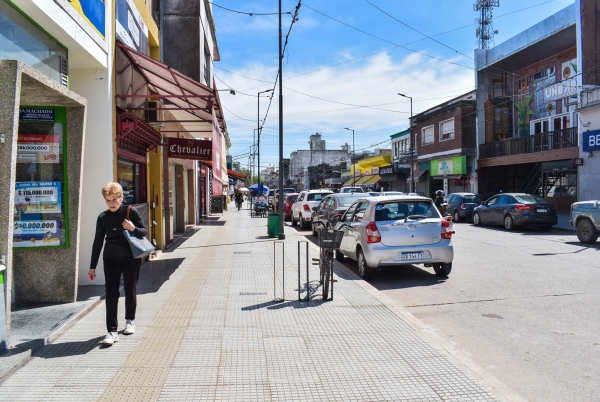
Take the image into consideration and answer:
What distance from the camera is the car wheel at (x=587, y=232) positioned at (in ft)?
45.0

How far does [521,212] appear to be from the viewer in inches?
717

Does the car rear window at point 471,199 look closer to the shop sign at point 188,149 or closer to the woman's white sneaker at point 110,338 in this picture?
the shop sign at point 188,149

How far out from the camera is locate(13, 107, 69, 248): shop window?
6.40 metres

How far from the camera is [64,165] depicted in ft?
21.7

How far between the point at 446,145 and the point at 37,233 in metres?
32.6

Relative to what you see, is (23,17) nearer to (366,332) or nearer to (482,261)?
(366,332)

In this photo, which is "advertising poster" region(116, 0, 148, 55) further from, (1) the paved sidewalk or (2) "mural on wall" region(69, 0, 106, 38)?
(1) the paved sidewalk

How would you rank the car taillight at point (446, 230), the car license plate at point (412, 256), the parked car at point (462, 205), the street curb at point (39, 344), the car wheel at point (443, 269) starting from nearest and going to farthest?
the street curb at point (39, 344) → the car license plate at point (412, 256) → the car taillight at point (446, 230) → the car wheel at point (443, 269) → the parked car at point (462, 205)

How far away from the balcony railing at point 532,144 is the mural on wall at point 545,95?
4.97ft

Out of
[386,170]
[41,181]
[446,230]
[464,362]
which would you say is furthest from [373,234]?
[386,170]

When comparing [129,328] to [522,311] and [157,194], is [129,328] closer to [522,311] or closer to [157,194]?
[522,311]

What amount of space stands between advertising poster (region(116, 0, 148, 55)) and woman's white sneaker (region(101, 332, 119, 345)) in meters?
5.73

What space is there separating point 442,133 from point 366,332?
3311cm

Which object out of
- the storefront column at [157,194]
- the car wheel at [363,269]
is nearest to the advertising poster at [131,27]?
the storefront column at [157,194]
